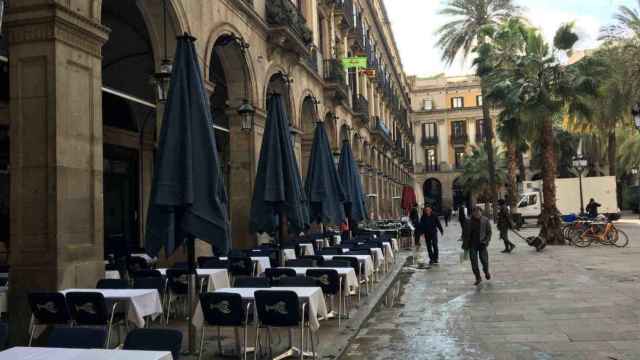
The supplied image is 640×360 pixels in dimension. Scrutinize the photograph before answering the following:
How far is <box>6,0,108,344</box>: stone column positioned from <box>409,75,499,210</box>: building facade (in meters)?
66.8

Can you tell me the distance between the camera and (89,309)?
20.4 ft

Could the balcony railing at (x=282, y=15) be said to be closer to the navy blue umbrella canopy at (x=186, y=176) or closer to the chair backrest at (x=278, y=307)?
the navy blue umbrella canopy at (x=186, y=176)

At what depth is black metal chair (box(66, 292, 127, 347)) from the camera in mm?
6160

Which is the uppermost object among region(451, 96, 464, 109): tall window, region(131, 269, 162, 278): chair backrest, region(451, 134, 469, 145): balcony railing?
region(451, 96, 464, 109): tall window

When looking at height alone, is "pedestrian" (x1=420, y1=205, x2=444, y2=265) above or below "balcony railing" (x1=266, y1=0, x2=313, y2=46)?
below

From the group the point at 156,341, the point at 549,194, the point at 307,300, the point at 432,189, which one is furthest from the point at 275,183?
the point at 432,189

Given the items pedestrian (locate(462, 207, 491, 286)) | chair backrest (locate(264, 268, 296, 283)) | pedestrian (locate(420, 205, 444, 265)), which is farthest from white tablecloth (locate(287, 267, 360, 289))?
pedestrian (locate(420, 205, 444, 265))

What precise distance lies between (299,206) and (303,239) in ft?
18.7

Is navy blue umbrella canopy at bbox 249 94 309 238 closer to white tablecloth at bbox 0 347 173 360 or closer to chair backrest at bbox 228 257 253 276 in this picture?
chair backrest at bbox 228 257 253 276

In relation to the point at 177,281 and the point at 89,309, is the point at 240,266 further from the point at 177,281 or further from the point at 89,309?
the point at 89,309

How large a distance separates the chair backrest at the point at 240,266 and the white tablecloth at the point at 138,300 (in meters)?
2.90

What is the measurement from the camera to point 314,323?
20.7ft

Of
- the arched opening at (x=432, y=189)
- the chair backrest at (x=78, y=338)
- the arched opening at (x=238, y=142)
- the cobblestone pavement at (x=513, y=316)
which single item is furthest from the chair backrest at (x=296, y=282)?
the arched opening at (x=432, y=189)

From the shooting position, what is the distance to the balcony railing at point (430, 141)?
74.7m
